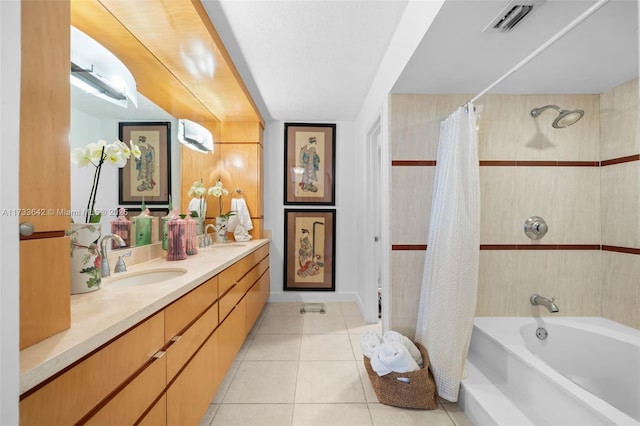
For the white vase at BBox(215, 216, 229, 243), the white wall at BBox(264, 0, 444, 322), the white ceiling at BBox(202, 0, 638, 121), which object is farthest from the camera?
the white wall at BBox(264, 0, 444, 322)

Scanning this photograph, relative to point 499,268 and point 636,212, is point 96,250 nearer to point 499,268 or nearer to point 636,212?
point 499,268

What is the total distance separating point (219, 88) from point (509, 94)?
2352 millimetres

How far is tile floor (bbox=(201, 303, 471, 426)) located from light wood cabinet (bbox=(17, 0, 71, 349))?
4.18 feet

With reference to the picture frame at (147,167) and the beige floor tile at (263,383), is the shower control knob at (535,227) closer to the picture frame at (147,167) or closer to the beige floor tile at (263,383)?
the beige floor tile at (263,383)

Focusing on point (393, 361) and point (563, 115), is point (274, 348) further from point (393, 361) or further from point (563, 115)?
point (563, 115)

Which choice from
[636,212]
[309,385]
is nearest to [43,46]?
[309,385]

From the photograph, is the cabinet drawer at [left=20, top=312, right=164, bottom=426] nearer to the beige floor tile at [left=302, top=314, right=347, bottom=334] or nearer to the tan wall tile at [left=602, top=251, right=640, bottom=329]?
the beige floor tile at [left=302, top=314, right=347, bottom=334]

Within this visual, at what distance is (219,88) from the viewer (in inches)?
92.5

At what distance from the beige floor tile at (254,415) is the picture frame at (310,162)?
7.69ft

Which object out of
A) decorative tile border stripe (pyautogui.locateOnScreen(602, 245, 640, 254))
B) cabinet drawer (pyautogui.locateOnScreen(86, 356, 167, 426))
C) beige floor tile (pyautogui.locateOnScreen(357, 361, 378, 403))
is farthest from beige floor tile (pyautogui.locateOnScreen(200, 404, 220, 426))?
decorative tile border stripe (pyautogui.locateOnScreen(602, 245, 640, 254))

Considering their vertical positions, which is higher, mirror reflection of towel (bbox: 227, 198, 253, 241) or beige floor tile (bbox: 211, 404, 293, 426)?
mirror reflection of towel (bbox: 227, 198, 253, 241)

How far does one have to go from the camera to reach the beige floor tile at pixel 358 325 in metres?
2.73

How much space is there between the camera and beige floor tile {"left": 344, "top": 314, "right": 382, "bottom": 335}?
107 inches

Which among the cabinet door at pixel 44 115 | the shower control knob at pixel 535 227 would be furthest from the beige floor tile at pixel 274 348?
the shower control knob at pixel 535 227
